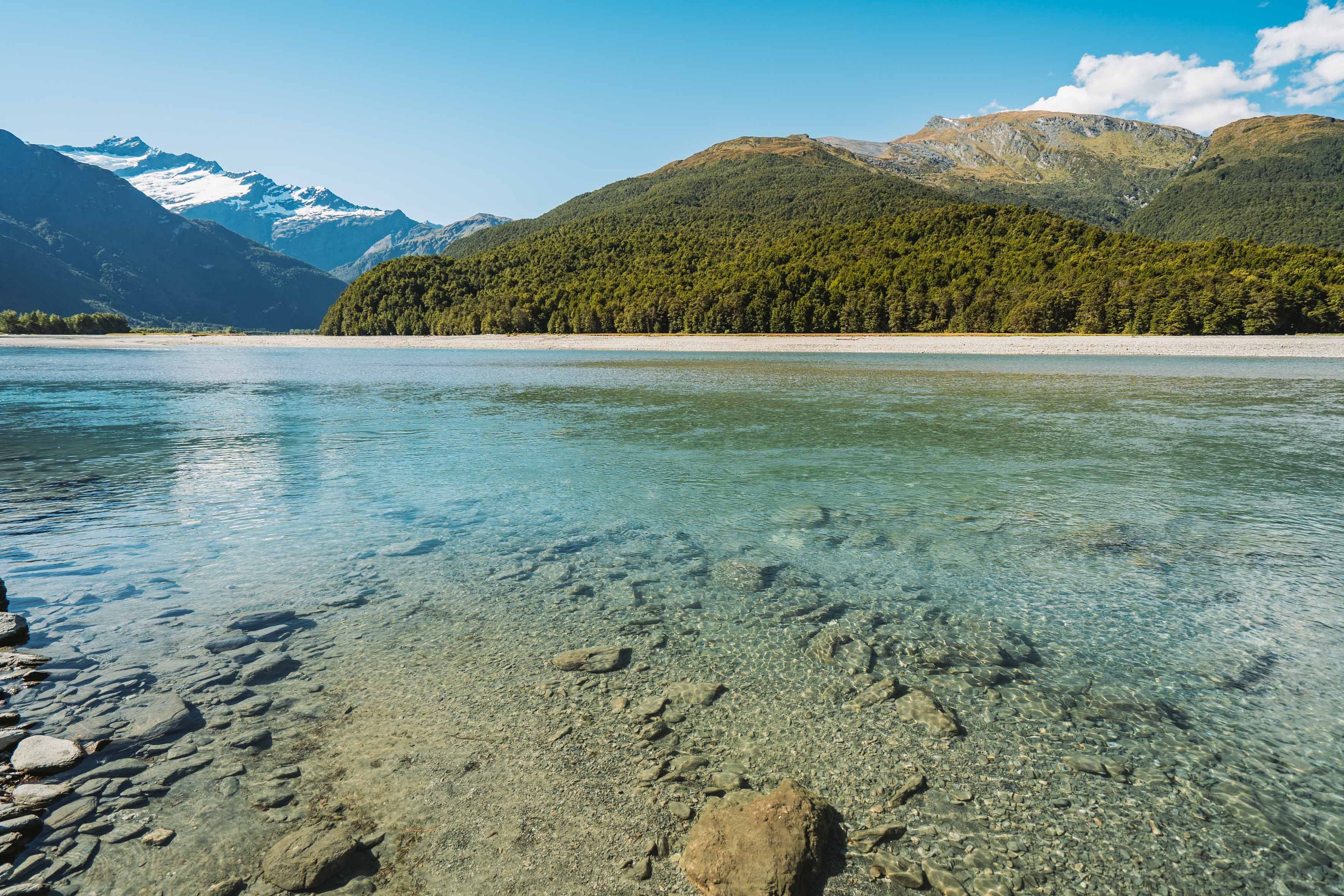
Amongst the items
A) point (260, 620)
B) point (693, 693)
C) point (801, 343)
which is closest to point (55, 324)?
point (801, 343)

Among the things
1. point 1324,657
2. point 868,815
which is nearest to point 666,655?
point 868,815

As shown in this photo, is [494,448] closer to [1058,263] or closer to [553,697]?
[553,697]

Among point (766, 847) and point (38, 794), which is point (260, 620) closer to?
point (38, 794)

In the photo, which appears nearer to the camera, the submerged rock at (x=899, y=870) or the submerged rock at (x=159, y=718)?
the submerged rock at (x=899, y=870)

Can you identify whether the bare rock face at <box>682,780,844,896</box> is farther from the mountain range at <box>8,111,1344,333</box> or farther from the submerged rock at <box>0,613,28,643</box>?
the mountain range at <box>8,111,1344,333</box>

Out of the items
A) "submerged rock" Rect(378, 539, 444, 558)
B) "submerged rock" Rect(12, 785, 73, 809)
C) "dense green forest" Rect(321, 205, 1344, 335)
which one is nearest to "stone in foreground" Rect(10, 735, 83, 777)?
"submerged rock" Rect(12, 785, 73, 809)

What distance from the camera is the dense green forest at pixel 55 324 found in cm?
12369

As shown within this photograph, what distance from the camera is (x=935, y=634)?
250 inches

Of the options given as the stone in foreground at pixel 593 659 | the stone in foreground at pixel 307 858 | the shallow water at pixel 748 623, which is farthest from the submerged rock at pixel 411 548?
the stone in foreground at pixel 307 858

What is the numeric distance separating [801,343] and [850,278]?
1066 inches

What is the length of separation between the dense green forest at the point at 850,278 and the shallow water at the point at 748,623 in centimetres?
6632

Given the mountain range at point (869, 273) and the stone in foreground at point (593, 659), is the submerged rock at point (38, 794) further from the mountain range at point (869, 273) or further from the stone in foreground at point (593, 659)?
the mountain range at point (869, 273)

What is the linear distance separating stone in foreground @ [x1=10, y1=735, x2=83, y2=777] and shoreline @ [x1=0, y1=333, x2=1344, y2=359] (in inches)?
2687

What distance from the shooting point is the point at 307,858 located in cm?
348
